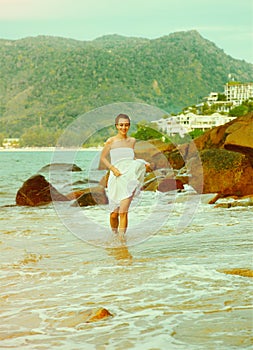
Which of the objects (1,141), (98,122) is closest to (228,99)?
(1,141)

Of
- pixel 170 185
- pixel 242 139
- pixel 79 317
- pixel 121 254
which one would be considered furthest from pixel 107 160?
pixel 170 185

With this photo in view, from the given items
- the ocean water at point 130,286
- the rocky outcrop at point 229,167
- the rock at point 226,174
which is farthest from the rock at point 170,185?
the ocean water at point 130,286

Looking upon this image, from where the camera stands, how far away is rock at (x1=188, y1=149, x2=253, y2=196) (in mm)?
13844

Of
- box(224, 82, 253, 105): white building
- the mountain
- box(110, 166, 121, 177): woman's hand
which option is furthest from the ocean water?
box(224, 82, 253, 105): white building

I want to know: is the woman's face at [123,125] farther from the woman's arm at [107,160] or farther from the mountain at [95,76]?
the mountain at [95,76]

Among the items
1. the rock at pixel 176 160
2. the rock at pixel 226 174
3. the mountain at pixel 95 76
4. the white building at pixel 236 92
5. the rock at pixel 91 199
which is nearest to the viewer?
the rock at pixel 226 174

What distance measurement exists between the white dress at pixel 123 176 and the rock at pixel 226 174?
6.30m

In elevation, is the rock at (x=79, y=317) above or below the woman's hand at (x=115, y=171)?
below

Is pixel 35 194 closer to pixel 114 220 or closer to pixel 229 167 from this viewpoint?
pixel 229 167

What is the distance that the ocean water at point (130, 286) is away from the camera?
3.81 meters

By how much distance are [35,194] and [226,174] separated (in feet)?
15.4

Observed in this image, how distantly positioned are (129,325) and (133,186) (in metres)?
3.81

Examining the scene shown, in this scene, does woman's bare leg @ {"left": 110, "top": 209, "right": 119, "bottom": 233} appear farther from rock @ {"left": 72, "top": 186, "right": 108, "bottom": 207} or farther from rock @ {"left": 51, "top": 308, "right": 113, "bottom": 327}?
rock @ {"left": 72, "top": 186, "right": 108, "bottom": 207}

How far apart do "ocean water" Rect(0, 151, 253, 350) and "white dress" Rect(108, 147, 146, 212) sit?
62 cm
